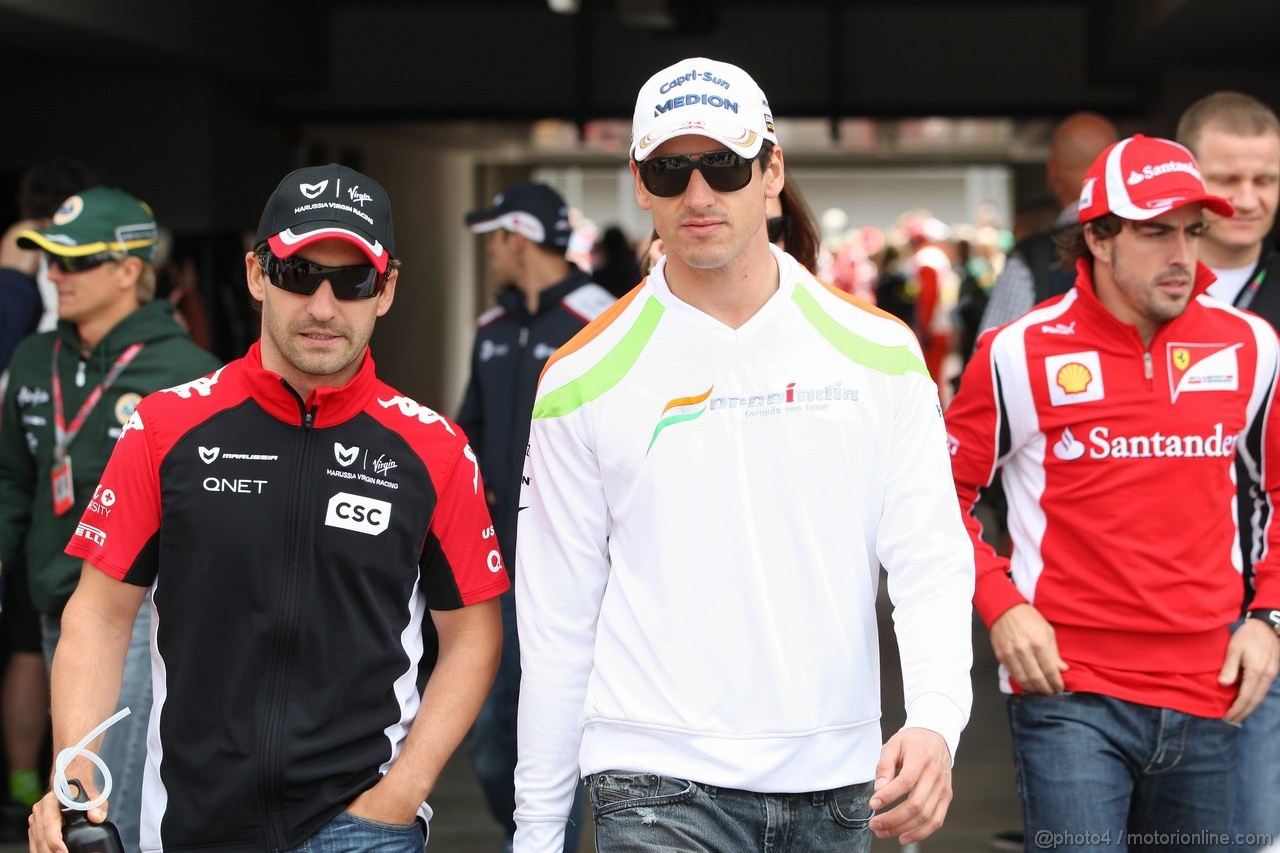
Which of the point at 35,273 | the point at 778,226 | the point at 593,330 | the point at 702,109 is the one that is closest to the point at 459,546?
the point at 593,330

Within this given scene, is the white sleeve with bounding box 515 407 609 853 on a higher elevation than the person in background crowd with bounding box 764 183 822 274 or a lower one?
lower

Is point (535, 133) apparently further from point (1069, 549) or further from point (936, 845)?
point (1069, 549)

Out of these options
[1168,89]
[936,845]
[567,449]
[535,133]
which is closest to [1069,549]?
[567,449]

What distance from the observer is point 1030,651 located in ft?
12.1

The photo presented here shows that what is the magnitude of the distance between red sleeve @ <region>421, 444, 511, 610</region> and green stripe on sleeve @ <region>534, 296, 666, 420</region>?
0.24 metres

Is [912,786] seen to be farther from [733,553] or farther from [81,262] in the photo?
[81,262]

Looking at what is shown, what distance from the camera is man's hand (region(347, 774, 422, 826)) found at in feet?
9.92

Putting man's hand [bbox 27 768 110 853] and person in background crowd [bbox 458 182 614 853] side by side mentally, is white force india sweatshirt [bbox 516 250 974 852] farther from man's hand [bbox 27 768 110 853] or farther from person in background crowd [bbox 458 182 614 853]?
person in background crowd [bbox 458 182 614 853]

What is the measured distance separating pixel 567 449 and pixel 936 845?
3960mm

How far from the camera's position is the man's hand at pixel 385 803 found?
3023 millimetres

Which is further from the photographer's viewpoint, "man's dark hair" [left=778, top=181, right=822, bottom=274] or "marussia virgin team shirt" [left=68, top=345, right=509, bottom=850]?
"man's dark hair" [left=778, top=181, right=822, bottom=274]

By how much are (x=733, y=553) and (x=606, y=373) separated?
1.32 ft

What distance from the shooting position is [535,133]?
17.2 meters

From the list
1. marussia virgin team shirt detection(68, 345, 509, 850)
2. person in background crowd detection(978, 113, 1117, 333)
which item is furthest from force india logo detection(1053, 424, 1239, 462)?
marussia virgin team shirt detection(68, 345, 509, 850)
